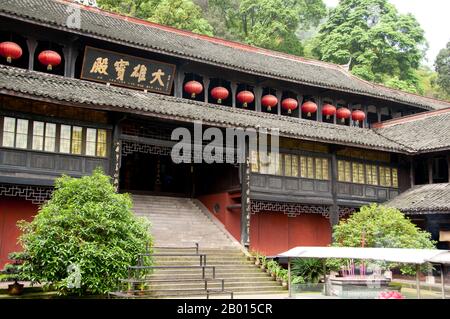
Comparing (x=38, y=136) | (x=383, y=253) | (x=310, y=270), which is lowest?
(x=310, y=270)

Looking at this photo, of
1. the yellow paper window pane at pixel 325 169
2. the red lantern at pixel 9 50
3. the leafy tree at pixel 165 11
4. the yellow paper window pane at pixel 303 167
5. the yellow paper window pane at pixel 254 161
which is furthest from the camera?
the leafy tree at pixel 165 11

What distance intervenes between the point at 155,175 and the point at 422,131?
436 inches

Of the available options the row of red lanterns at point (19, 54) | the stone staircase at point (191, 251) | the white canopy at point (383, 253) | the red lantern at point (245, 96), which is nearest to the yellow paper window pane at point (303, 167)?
the red lantern at point (245, 96)

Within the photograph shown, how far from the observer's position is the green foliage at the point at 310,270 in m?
14.3

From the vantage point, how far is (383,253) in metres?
9.49

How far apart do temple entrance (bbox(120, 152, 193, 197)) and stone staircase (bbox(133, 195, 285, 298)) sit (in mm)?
934

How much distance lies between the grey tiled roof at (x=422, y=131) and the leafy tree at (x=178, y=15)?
1805 centimetres

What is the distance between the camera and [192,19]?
36000 millimetres

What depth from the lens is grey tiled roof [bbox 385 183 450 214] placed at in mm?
16812

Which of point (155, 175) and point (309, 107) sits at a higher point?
point (309, 107)

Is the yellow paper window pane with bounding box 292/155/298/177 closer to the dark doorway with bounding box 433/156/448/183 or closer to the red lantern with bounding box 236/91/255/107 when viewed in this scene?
the red lantern with bounding box 236/91/255/107

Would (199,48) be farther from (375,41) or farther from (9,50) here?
(375,41)

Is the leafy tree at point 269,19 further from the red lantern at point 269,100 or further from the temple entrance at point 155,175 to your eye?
the temple entrance at point 155,175

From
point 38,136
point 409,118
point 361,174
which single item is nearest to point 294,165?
point 361,174
